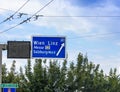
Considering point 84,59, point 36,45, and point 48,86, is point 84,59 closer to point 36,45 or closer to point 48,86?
point 48,86

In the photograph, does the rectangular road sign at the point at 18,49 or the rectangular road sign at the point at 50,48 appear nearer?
the rectangular road sign at the point at 50,48

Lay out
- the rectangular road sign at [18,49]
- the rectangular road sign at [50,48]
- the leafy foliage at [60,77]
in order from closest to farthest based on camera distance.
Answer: the rectangular road sign at [50,48] → the rectangular road sign at [18,49] → the leafy foliage at [60,77]

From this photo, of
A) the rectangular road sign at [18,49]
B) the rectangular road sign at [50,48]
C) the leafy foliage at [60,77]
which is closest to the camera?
the rectangular road sign at [50,48]

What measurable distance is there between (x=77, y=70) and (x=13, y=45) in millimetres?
17553

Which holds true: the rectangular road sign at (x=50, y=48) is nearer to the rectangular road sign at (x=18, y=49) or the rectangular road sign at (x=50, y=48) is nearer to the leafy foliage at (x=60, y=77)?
the rectangular road sign at (x=18, y=49)

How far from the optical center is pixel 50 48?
102 ft

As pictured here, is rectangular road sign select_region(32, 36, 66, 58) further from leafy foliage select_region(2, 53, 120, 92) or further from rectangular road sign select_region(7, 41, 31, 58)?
leafy foliage select_region(2, 53, 120, 92)

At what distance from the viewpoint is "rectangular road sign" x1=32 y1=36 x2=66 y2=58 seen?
102 ft

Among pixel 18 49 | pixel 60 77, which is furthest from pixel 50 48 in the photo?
pixel 60 77

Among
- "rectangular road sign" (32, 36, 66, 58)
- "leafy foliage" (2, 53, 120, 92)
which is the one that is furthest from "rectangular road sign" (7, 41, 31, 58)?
"leafy foliage" (2, 53, 120, 92)

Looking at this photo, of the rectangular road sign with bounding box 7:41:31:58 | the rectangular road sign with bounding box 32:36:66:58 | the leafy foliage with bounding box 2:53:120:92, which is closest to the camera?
the rectangular road sign with bounding box 32:36:66:58

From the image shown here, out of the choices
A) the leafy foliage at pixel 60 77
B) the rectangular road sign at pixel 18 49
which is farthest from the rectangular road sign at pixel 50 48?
the leafy foliage at pixel 60 77

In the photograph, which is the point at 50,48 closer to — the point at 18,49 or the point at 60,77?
the point at 18,49

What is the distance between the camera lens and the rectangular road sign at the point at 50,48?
1219 inches
